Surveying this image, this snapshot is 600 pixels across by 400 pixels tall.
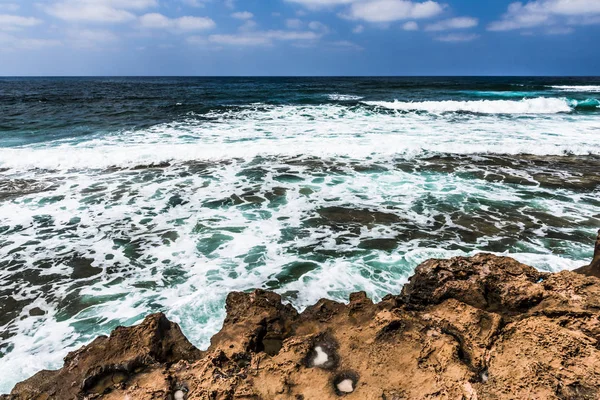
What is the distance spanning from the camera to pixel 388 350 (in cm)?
238

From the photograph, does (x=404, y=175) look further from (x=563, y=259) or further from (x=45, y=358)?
(x=45, y=358)

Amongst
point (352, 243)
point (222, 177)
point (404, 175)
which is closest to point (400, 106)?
point (404, 175)

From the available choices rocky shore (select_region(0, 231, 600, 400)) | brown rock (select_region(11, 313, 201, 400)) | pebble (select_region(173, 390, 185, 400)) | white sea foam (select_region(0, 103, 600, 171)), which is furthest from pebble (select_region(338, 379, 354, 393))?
white sea foam (select_region(0, 103, 600, 171))

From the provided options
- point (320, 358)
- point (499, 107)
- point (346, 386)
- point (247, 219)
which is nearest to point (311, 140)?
point (247, 219)

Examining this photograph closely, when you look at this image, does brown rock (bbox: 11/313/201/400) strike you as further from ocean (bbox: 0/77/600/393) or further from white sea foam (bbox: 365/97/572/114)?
white sea foam (bbox: 365/97/572/114)

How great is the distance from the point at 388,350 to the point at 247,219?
4.70 meters

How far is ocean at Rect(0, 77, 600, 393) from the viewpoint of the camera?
14.6ft

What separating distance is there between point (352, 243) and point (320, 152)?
624cm

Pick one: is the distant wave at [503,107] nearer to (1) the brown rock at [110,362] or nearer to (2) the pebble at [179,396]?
(1) the brown rock at [110,362]

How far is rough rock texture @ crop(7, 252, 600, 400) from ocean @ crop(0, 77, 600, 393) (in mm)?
1178

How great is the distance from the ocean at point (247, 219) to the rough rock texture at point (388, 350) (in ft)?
3.86

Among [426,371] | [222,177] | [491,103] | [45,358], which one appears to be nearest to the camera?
[426,371]

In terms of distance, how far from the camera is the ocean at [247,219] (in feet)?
14.6

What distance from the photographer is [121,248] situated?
571 cm
